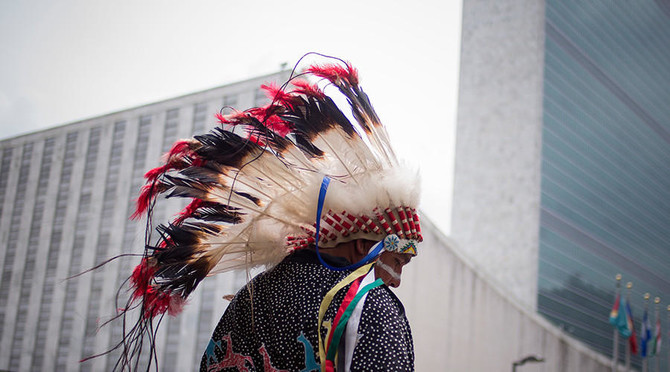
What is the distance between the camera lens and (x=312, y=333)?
1875mm

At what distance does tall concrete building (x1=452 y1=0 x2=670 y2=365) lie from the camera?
58188 mm

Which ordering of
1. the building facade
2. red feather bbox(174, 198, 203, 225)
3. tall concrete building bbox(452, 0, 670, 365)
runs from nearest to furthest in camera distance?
red feather bbox(174, 198, 203, 225), the building facade, tall concrete building bbox(452, 0, 670, 365)

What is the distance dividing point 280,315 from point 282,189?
1.43 feet

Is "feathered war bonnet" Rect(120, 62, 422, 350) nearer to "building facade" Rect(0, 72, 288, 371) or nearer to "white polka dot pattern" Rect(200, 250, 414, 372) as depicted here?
"white polka dot pattern" Rect(200, 250, 414, 372)

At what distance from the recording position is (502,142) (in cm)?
6119

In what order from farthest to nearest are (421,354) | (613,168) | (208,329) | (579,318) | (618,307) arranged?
1. (613,168)
2. (579,318)
3. (618,307)
4. (421,354)
5. (208,329)

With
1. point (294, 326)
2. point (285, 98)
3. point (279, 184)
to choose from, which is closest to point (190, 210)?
point (279, 184)

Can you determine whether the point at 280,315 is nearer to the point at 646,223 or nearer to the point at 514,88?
the point at 514,88

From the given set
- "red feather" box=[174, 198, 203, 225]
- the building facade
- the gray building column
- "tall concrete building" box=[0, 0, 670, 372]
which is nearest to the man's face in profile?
"red feather" box=[174, 198, 203, 225]

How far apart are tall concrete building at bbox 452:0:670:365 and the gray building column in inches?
3.9

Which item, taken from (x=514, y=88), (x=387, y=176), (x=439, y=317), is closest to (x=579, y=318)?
(x=514, y=88)

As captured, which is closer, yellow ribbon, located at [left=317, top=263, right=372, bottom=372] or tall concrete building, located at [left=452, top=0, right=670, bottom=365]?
yellow ribbon, located at [left=317, top=263, right=372, bottom=372]

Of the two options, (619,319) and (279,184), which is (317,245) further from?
(619,319)

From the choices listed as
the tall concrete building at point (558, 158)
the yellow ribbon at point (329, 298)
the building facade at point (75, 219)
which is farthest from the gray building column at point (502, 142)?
the yellow ribbon at point (329, 298)
